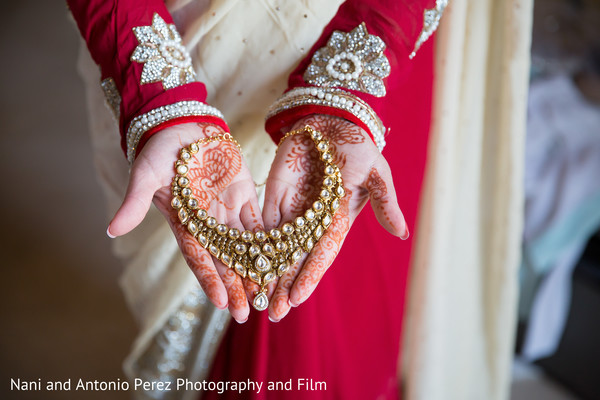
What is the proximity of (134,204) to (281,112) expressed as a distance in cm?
16

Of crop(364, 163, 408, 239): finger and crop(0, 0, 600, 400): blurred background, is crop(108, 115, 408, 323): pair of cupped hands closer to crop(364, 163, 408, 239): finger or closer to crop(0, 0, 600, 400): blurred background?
crop(364, 163, 408, 239): finger

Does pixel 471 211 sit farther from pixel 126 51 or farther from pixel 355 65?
pixel 126 51

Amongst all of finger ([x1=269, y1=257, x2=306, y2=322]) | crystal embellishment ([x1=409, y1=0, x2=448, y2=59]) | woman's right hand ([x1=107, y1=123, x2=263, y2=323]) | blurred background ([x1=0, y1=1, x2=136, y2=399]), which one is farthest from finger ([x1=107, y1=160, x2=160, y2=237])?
blurred background ([x1=0, y1=1, x2=136, y2=399])

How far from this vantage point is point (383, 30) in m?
0.46

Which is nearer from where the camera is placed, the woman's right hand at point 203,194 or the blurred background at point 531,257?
the woman's right hand at point 203,194

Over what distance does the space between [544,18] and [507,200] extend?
66 centimetres

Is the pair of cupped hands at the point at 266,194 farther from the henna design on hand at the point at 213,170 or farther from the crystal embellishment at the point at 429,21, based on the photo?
the crystal embellishment at the point at 429,21

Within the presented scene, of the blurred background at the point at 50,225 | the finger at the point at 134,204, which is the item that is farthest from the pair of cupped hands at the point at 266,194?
the blurred background at the point at 50,225

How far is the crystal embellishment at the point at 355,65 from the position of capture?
1.48 ft

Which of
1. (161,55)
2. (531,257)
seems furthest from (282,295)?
(531,257)

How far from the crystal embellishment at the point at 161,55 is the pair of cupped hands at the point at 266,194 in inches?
2.0

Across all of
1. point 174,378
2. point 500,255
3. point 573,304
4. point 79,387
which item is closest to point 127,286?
point 174,378

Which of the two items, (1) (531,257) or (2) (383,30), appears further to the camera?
(1) (531,257)

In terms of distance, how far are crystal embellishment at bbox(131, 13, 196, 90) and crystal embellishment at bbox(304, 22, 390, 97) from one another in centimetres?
12
